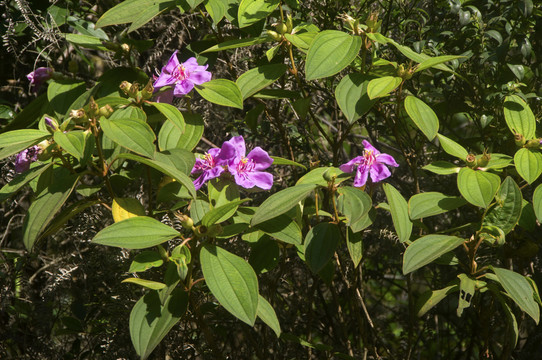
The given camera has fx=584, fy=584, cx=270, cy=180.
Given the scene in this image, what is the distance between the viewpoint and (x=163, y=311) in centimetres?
123

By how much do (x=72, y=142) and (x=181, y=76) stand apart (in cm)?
34

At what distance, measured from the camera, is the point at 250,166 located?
1381 millimetres

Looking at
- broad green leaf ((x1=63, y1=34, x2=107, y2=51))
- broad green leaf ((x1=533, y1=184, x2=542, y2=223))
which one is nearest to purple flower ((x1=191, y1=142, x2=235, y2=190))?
broad green leaf ((x1=63, y1=34, x2=107, y2=51))

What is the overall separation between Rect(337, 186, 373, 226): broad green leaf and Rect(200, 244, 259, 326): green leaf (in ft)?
0.77

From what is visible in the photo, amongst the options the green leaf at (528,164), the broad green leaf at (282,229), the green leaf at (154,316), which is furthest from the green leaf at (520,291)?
the green leaf at (154,316)

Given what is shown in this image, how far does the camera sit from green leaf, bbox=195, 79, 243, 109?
138 centimetres

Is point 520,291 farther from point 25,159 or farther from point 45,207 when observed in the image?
point 25,159

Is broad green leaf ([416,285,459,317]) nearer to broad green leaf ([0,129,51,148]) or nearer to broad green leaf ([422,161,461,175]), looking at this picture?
broad green leaf ([422,161,461,175])

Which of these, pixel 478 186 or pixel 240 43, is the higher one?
pixel 240 43

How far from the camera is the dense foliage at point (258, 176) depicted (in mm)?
1245

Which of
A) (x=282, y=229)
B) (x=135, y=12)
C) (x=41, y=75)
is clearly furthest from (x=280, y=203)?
(x=41, y=75)

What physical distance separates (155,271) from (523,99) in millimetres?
1159

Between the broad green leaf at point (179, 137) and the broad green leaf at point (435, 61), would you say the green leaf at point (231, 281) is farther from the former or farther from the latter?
the broad green leaf at point (435, 61)

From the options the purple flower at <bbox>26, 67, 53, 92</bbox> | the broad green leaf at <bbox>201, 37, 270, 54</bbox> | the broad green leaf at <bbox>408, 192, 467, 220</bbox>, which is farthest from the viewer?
the purple flower at <bbox>26, 67, 53, 92</bbox>
